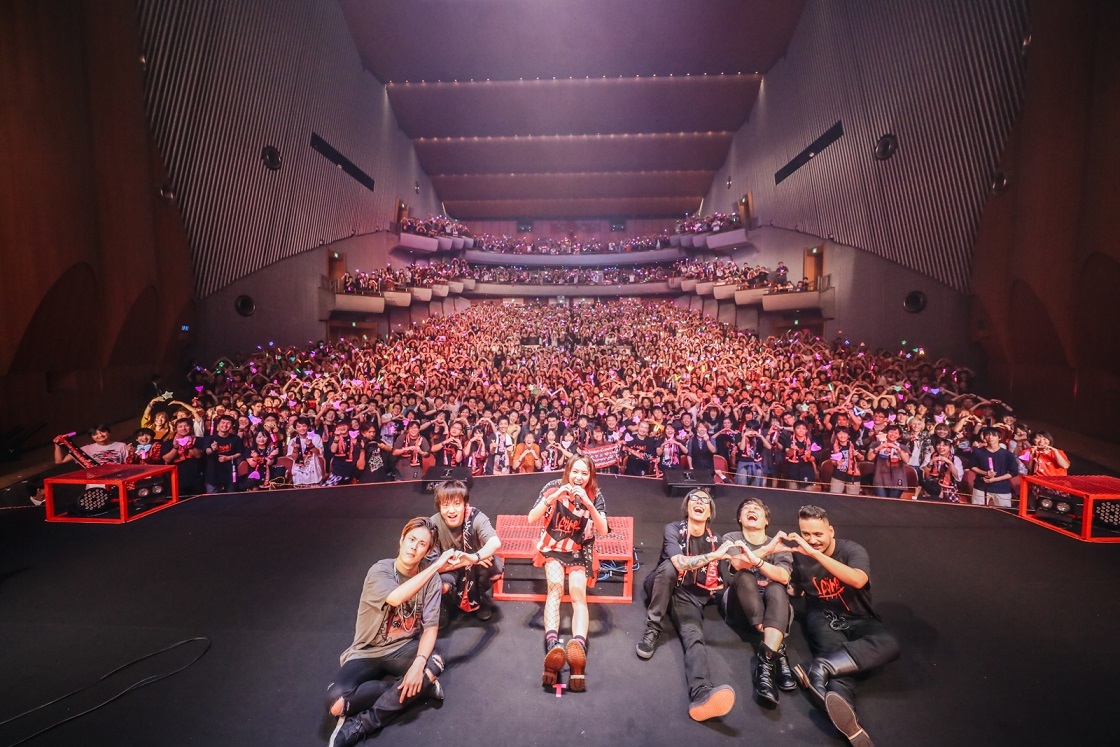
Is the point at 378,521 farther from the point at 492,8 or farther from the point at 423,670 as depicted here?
the point at 492,8

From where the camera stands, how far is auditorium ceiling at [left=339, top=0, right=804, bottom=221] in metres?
17.1

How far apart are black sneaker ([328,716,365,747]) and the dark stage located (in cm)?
15

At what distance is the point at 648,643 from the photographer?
289 cm

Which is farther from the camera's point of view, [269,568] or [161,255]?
[161,255]

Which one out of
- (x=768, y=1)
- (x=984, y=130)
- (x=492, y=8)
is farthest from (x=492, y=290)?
(x=984, y=130)

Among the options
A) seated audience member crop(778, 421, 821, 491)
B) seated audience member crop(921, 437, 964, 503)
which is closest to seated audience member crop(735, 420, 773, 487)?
seated audience member crop(778, 421, 821, 491)

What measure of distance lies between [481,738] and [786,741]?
4.90 feet

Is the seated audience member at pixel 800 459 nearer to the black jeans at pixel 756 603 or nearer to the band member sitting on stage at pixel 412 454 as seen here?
the black jeans at pixel 756 603

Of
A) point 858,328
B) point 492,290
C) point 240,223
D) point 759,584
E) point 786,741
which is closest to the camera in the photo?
point 786,741

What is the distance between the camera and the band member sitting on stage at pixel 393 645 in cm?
A: 232

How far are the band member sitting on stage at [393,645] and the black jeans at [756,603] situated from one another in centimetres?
184

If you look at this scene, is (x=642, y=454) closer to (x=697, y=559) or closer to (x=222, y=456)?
(x=697, y=559)

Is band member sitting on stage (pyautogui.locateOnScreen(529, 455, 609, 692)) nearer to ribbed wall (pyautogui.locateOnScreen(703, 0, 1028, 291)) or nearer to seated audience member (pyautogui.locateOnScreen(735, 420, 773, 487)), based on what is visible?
seated audience member (pyautogui.locateOnScreen(735, 420, 773, 487))

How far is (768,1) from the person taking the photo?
16203 mm
